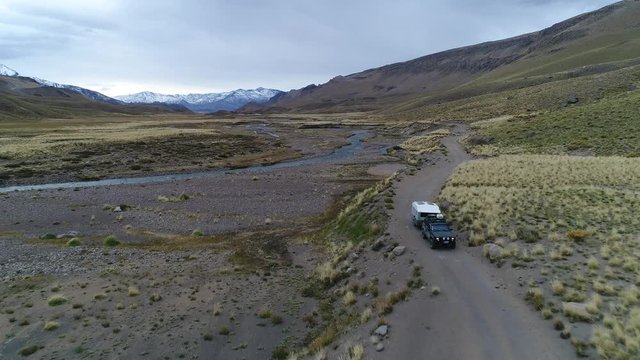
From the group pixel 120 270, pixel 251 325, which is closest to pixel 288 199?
pixel 120 270

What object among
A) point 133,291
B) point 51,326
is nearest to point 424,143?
point 133,291

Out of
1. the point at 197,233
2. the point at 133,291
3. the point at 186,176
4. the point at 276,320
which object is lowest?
the point at 186,176

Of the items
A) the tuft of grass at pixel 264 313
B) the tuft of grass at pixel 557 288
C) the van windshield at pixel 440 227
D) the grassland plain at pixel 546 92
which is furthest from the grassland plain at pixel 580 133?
the tuft of grass at pixel 264 313

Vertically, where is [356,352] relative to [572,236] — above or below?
below

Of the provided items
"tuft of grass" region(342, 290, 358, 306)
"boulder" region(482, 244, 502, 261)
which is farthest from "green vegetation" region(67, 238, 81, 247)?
"boulder" region(482, 244, 502, 261)

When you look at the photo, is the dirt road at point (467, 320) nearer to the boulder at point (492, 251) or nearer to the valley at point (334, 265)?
the valley at point (334, 265)

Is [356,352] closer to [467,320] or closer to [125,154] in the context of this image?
[467,320]

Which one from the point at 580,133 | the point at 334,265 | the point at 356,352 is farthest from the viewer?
the point at 580,133

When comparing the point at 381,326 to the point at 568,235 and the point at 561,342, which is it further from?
the point at 568,235
